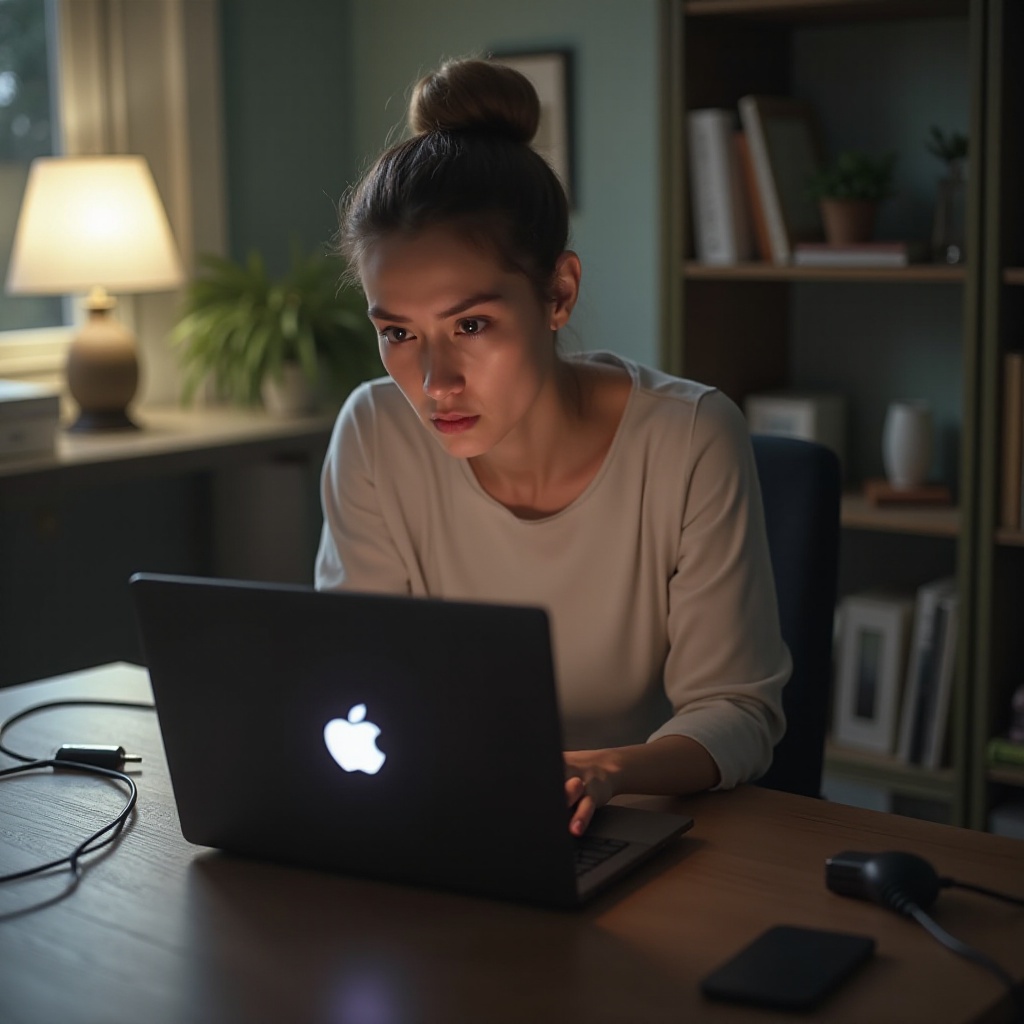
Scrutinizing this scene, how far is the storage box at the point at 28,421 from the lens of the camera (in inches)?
103

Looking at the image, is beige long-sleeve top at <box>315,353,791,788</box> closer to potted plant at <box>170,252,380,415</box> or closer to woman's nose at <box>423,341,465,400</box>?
woman's nose at <box>423,341,465,400</box>

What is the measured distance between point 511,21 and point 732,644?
223cm

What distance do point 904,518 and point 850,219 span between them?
20.6 inches

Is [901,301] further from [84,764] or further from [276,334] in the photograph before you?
[84,764]

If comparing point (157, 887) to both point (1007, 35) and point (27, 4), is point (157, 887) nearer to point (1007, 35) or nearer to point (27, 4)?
point (1007, 35)

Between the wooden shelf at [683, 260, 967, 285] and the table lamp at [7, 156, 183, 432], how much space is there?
3.47 ft

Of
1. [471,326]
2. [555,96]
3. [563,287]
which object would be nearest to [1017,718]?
[563,287]

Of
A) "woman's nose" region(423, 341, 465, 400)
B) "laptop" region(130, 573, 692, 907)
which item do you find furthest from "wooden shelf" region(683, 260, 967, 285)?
"laptop" region(130, 573, 692, 907)

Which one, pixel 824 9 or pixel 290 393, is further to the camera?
pixel 290 393

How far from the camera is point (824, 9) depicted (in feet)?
8.55

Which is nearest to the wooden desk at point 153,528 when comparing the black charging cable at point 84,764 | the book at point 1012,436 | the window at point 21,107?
the window at point 21,107

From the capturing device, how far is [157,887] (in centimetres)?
112

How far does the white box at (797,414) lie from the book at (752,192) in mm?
266

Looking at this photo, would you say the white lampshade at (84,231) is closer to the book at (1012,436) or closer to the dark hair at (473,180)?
the dark hair at (473,180)
